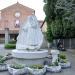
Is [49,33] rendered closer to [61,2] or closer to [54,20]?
[54,20]

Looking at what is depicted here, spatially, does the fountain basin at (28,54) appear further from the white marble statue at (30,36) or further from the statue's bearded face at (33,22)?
the statue's bearded face at (33,22)

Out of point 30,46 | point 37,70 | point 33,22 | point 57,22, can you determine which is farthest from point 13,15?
point 37,70

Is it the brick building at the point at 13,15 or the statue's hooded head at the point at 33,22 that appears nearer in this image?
the statue's hooded head at the point at 33,22

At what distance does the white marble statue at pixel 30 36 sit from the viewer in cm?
1024

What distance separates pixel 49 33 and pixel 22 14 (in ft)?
76.5

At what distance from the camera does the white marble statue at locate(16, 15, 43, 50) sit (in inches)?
403

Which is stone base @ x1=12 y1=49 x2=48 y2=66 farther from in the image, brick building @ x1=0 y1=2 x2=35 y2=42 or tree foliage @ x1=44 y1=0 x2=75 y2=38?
brick building @ x1=0 y1=2 x2=35 y2=42

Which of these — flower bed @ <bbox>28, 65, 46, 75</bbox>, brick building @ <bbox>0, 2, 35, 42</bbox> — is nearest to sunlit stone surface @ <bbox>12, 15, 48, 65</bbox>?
flower bed @ <bbox>28, 65, 46, 75</bbox>

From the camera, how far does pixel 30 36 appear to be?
10.3m

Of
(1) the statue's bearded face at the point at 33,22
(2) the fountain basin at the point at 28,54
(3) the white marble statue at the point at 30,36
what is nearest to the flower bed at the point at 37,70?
(2) the fountain basin at the point at 28,54

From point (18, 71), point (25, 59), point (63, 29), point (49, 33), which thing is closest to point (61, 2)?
point (25, 59)

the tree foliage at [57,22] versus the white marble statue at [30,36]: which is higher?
the tree foliage at [57,22]

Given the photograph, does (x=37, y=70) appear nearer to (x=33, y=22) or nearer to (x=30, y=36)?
(x=30, y=36)

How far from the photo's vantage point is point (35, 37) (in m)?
10.4
